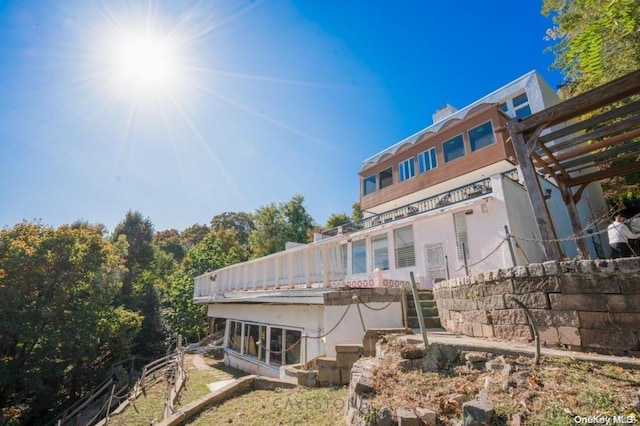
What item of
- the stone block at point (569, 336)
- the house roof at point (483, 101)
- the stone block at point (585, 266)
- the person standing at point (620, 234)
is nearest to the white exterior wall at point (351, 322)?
the stone block at point (569, 336)

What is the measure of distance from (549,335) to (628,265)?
4.39 feet

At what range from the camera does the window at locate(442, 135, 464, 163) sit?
14.4 m

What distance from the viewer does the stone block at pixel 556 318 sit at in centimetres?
381

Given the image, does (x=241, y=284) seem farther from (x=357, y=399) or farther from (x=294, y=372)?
(x=357, y=399)

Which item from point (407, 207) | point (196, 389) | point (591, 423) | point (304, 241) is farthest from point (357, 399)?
point (304, 241)

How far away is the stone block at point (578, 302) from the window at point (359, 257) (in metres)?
11.5

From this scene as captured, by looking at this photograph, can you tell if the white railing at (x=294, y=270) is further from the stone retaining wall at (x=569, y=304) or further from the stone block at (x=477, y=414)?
the stone block at (x=477, y=414)

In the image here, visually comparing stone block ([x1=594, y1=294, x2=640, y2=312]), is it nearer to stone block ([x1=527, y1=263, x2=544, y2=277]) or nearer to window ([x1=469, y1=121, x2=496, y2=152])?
stone block ([x1=527, y1=263, x2=544, y2=277])

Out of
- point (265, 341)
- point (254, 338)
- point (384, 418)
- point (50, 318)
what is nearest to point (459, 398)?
point (384, 418)

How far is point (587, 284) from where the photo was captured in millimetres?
3785

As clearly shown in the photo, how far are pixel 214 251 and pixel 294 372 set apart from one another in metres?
24.4

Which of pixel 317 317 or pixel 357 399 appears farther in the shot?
pixel 317 317

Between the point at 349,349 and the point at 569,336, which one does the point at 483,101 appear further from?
the point at 349,349

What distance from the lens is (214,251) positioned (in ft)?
93.0
